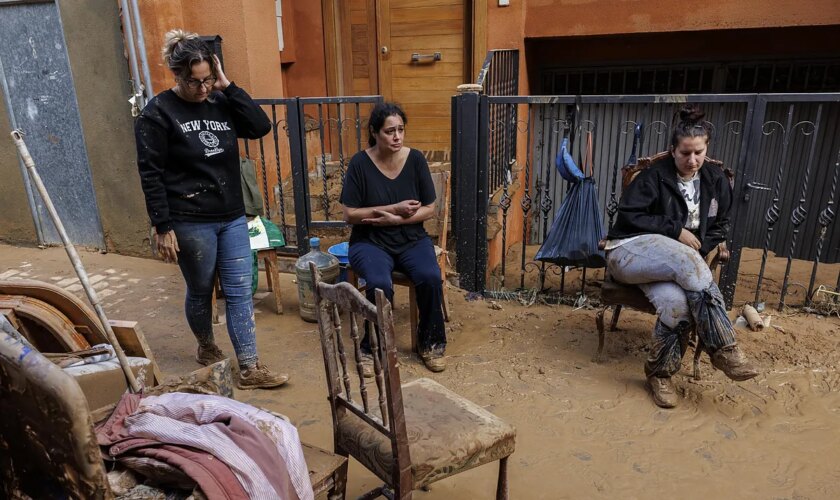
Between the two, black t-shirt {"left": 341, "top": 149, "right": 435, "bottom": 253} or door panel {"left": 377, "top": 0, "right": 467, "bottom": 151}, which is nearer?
black t-shirt {"left": 341, "top": 149, "right": 435, "bottom": 253}

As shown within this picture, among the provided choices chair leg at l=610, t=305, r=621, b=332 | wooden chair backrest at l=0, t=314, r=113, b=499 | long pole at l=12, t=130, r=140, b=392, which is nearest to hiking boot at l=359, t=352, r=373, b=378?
long pole at l=12, t=130, r=140, b=392

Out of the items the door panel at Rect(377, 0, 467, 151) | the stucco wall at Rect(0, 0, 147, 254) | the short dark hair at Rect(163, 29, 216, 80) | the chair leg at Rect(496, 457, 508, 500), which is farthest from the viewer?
the door panel at Rect(377, 0, 467, 151)

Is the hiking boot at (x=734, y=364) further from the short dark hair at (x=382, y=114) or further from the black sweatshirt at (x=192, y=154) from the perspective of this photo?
the black sweatshirt at (x=192, y=154)

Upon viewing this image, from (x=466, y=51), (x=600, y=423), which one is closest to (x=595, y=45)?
(x=466, y=51)

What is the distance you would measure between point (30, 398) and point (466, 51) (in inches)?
236

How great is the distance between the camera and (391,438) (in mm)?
2002

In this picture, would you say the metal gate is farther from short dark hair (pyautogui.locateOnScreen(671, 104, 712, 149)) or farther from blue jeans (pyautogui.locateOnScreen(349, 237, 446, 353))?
short dark hair (pyautogui.locateOnScreen(671, 104, 712, 149))

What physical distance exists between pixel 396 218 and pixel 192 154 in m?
1.22

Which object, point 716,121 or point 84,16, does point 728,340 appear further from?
point 84,16

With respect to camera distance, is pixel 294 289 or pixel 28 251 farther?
pixel 28 251

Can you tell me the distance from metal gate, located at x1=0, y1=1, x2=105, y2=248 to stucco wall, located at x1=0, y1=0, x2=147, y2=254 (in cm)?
12

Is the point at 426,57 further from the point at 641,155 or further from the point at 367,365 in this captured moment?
the point at 367,365

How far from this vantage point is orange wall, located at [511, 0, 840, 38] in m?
5.61

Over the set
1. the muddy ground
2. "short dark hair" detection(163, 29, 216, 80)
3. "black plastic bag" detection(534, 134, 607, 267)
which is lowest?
the muddy ground
